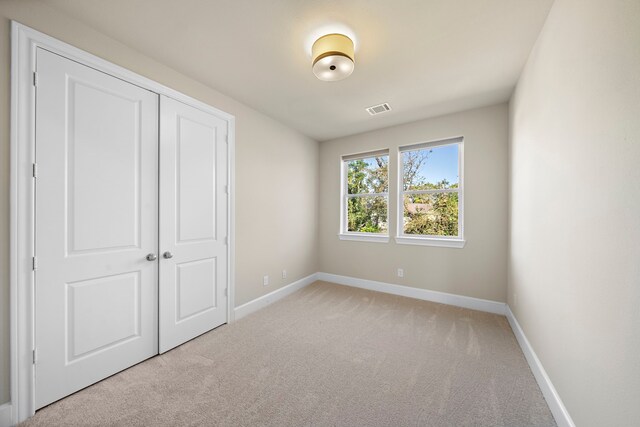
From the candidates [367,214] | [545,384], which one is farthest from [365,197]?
[545,384]

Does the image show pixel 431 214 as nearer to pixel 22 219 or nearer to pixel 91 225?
pixel 91 225

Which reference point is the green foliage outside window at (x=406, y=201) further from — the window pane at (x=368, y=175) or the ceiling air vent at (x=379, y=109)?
the ceiling air vent at (x=379, y=109)

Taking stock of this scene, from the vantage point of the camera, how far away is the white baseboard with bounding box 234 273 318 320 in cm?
299

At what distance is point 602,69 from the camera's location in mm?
1110

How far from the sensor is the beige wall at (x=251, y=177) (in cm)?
146

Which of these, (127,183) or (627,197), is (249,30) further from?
(627,197)

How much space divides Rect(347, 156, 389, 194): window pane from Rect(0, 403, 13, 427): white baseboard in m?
4.11

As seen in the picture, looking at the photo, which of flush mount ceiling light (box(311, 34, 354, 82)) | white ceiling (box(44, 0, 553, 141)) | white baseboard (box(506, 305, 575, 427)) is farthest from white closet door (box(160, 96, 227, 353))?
white baseboard (box(506, 305, 575, 427))

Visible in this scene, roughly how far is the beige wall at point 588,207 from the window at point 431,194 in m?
1.39

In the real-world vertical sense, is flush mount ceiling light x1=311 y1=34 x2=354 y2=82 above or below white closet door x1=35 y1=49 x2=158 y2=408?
above

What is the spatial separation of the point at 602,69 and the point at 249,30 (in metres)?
2.08

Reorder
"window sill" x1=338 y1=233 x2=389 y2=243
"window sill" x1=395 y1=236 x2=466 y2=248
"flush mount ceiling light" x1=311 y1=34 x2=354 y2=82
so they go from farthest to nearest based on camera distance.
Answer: "window sill" x1=338 y1=233 x2=389 y2=243 < "window sill" x1=395 y1=236 x2=466 y2=248 < "flush mount ceiling light" x1=311 y1=34 x2=354 y2=82

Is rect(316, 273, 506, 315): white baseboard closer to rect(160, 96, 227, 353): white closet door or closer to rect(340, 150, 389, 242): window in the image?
rect(340, 150, 389, 242): window

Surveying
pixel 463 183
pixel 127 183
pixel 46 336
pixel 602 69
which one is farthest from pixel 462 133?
pixel 46 336
